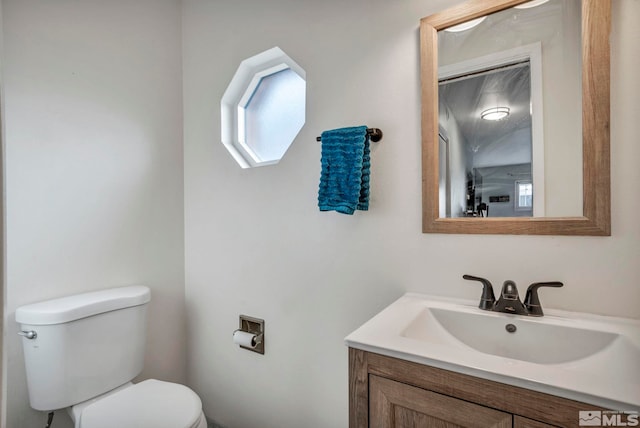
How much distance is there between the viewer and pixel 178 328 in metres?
1.94

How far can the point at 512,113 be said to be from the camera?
42.0 inches

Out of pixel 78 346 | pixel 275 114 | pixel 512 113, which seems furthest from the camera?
pixel 275 114

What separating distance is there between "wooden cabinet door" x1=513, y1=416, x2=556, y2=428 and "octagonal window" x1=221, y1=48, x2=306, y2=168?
133cm

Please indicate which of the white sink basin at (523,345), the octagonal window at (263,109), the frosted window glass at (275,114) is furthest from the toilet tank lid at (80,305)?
the white sink basin at (523,345)

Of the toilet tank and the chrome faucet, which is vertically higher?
the chrome faucet

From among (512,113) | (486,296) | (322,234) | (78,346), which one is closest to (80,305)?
(78,346)

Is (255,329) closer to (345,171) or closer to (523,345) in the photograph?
(345,171)

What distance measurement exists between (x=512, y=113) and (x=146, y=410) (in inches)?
67.3

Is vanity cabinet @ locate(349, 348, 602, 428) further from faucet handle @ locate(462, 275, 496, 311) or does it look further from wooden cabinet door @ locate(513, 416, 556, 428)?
faucet handle @ locate(462, 275, 496, 311)

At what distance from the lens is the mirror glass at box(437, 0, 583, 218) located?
979 mm

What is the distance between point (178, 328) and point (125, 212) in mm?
749

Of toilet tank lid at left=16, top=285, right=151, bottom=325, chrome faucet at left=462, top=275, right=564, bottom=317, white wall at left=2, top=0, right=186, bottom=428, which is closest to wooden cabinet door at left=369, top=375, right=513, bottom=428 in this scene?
chrome faucet at left=462, top=275, right=564, bottom=317

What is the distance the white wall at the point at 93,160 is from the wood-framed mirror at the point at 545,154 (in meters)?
1.46

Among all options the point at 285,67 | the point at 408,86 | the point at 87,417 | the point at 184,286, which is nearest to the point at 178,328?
the point at 184,286
